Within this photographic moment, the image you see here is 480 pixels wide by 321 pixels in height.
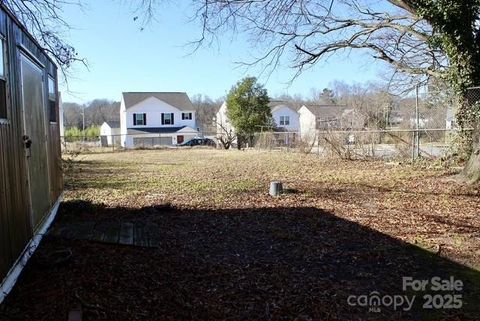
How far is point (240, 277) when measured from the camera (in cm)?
455

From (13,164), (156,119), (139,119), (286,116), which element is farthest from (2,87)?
(286,116)

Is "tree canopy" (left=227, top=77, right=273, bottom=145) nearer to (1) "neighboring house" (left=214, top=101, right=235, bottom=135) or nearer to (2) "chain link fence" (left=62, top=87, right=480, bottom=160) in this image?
(1) "neighboring house" (left=214, top=101, right=235, bottom=135)

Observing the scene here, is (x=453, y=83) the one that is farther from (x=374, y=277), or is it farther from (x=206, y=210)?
(x=374, y=277)

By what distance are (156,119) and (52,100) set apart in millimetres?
44722

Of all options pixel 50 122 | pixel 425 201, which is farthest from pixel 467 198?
pixel 50 122

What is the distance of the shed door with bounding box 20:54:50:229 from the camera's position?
5.01m

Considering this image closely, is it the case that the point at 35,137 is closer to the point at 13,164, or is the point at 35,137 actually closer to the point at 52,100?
the point at 13,164

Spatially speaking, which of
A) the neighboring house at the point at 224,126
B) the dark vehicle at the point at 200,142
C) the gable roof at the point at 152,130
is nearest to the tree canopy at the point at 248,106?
the neighboring house at the point at 224,126

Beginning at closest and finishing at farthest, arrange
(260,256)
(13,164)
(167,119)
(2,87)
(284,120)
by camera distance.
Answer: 1. (2,87)
2. (13,164)
3. (260,256)
4. (167,119)
5. (284,120)

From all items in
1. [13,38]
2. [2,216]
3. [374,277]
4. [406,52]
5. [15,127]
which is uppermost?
[406,52]

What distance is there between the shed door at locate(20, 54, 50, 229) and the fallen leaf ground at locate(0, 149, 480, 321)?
1.67 feet

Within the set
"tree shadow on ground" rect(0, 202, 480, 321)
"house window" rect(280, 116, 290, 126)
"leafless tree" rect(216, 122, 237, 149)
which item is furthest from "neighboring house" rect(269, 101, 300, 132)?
"tree shadow on ground" rect(0, 202, 480, 321)

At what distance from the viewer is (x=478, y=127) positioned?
11297mm

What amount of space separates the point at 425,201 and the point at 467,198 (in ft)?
3.16
